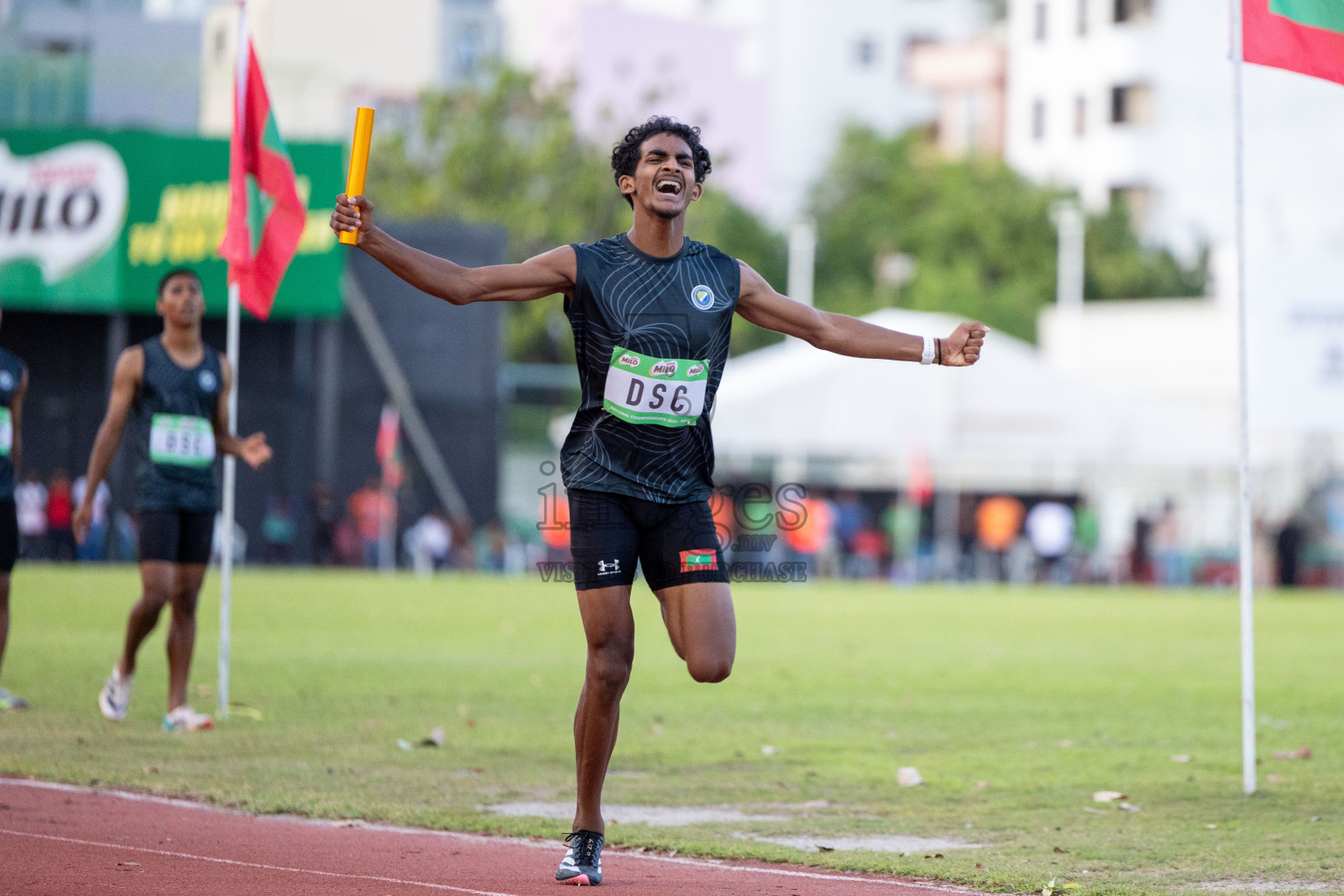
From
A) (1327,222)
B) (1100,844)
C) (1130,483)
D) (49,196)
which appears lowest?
(1100,844)

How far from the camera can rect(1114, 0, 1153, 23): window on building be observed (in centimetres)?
7081

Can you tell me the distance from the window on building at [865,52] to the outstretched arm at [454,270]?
261ft

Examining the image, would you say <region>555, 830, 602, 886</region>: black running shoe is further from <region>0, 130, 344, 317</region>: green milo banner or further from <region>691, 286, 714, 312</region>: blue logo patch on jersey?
<region>0, 130, 344, 317</region>: green milo banner

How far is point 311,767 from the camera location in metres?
9.55

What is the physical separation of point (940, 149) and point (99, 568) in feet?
189

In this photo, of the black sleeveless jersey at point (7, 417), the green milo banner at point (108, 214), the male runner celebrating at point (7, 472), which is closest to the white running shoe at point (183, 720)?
the male runner celebrating at point (7, 472)

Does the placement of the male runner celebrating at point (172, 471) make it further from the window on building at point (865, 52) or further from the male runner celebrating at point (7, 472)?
the window on building at point (865, 52)

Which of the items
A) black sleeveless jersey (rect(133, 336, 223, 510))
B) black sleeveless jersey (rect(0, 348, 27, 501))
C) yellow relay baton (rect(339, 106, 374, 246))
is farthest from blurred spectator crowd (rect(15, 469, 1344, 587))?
yellow relay baton (rect(339, 106, 374, 246))

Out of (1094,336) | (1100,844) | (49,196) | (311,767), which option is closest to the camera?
(1100,844)

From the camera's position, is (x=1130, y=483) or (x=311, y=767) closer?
(x=311, y=767)

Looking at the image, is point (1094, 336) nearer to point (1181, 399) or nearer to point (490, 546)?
point (1181, 399)

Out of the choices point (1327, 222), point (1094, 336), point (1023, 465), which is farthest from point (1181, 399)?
point (1327, 222)

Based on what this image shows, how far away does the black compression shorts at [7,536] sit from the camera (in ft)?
35.6

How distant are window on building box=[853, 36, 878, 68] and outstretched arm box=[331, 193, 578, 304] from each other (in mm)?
79557
